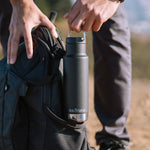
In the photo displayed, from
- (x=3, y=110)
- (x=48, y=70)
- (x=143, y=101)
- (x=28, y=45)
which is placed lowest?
(x=143, y=101)

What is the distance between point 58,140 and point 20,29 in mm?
525

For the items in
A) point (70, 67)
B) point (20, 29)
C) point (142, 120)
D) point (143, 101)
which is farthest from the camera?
point (143, 101)

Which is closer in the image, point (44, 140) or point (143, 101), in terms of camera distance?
point (44, 140)

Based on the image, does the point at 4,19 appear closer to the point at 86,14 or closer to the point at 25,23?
the point at 25,23

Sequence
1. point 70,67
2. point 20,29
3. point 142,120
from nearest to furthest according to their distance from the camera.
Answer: point 70,67 < point 20,29 < point 142,120

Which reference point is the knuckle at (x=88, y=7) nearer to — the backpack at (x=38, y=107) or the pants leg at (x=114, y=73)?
the backpack at (x=38, y=107)

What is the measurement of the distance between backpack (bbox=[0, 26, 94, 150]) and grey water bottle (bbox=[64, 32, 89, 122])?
0.05m

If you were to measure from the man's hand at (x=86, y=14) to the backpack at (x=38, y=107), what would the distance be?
14cm

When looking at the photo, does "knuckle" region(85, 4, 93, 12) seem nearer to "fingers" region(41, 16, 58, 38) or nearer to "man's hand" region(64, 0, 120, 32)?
"man's hand" region(64, 0, 120, 32)

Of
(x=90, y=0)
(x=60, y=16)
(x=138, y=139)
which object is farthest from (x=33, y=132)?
(x=60, y=16)

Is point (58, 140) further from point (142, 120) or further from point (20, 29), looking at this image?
point (142, 120)

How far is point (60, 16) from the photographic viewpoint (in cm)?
1425

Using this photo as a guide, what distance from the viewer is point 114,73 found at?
1963 mm

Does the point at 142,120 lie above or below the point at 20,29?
below
